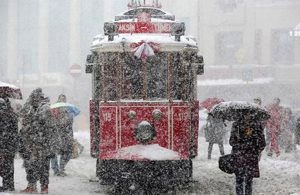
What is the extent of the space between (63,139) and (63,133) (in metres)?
0.21

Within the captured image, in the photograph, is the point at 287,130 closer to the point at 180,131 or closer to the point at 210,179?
the point at 210,179

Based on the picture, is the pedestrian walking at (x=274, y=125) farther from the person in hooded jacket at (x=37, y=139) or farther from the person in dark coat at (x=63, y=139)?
the person in hooded jacket at (x=37, y=139)

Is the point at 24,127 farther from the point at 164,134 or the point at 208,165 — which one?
the point at 208,165

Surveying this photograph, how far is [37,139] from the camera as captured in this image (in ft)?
35.2

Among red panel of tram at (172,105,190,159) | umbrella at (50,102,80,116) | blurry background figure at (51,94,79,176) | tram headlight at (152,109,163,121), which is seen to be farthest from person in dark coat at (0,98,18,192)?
umbrella at (50,102,80,116)

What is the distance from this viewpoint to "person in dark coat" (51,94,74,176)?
13.8 metres

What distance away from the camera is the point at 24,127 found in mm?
10898

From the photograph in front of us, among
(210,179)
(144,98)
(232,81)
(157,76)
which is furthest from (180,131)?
(232,81)

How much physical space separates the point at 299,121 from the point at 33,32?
107ft

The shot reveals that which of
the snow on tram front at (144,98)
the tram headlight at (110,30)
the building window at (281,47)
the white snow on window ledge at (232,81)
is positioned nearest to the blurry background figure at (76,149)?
the snow on tram front at (144,98)

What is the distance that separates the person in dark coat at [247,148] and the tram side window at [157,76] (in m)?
2.43

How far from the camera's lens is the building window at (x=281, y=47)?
35469mm

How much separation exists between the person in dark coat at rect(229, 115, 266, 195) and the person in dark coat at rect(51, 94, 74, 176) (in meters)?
5.43

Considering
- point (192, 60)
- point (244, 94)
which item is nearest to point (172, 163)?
point (192, 60)
